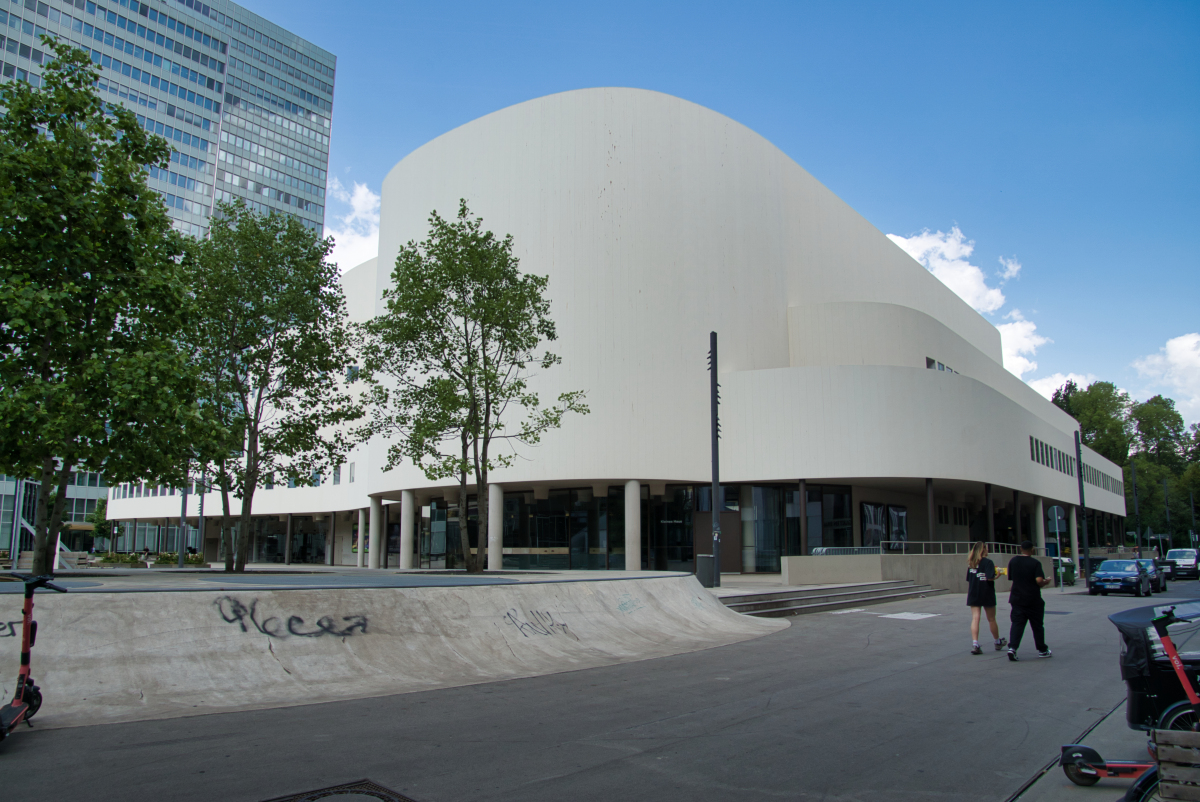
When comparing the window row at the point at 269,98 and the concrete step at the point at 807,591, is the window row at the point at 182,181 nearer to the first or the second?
the window row at the point at 269,98

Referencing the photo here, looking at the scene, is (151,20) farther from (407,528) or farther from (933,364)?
(933,364)

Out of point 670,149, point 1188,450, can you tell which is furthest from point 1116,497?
point 670,149

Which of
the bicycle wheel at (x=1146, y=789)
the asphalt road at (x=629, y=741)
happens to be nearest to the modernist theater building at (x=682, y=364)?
the asphalt road at (x=629, y=741)

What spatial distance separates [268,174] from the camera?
111m

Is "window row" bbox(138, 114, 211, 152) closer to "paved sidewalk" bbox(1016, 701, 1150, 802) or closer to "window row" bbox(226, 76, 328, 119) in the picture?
"window row" bbox(226, 76, 328, 119)

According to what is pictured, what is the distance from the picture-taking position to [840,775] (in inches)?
210

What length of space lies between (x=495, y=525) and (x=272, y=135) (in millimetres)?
99788

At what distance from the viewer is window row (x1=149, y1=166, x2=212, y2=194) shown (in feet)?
323

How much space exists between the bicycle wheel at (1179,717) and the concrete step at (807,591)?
46.3 ft

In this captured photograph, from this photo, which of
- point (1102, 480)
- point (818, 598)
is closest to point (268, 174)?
point (1102, 480)

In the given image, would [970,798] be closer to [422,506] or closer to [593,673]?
[593,673]

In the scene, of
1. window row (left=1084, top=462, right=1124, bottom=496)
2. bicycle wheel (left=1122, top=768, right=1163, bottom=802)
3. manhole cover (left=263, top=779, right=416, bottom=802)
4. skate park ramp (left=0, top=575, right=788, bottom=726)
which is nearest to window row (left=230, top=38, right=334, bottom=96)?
window row (left=1084, top=462, right=1124, bottom=496)

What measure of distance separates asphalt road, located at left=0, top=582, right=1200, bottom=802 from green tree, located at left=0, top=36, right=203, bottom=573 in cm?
761

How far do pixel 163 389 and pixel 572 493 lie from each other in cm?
2361
